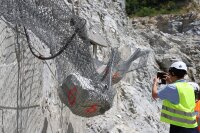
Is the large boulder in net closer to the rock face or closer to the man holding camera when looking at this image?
the rock face

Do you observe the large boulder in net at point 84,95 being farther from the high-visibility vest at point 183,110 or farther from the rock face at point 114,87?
the high-visibility vest at point 183,110

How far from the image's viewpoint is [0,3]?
3518mm

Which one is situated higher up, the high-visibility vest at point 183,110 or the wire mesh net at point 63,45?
the wire mesh net at point 63,45

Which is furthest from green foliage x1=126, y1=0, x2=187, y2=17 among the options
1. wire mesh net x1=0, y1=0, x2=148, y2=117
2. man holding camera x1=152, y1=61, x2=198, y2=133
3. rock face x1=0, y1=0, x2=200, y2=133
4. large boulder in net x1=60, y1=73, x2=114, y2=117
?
large boulder in net x1=60, y1=73, x2=114, y2=117

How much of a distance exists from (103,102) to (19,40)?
3.21ft

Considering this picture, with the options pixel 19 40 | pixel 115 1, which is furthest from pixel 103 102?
pixel 115 1

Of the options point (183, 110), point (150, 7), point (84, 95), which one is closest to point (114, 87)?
point (183, 110)

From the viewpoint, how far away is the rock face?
142 inches

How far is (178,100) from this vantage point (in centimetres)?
443

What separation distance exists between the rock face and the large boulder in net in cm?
26

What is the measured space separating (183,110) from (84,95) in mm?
1095

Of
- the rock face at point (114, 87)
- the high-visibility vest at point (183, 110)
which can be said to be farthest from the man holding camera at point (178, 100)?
the rock face at point (114, 87)

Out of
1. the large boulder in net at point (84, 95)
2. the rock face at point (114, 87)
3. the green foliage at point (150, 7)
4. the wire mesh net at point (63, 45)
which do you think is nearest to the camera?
the rock face at point (114, 87)

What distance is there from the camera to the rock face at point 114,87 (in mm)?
3598
